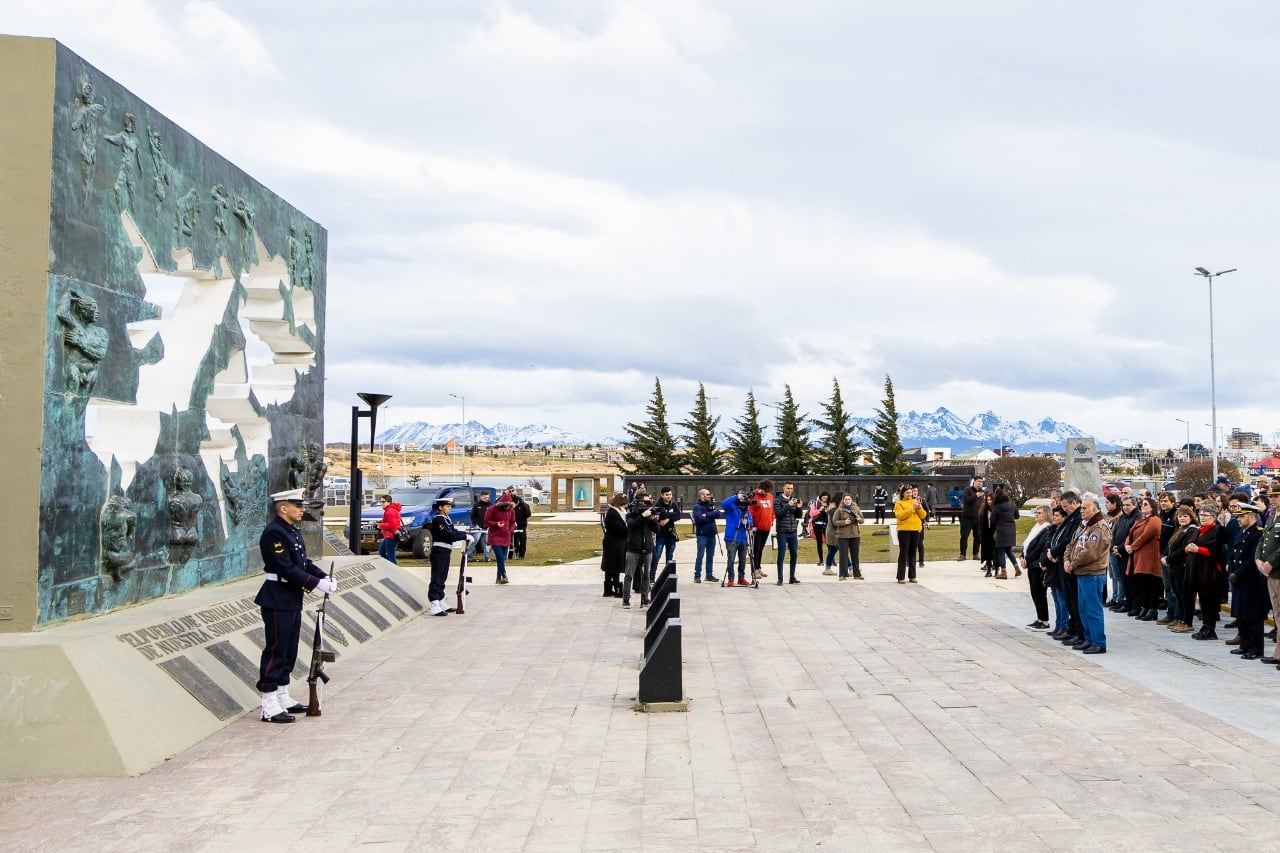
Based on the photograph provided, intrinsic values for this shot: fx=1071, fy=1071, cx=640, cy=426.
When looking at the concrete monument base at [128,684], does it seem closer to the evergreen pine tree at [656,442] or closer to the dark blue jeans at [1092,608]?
Result: the dark blue jeans at [1092,608]

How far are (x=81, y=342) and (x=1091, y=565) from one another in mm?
9282

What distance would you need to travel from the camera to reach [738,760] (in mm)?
6832

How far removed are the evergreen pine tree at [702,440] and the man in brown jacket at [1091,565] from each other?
45.8 m

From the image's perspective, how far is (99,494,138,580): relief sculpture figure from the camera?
8.41 meters

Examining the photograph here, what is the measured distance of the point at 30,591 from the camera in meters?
7.50

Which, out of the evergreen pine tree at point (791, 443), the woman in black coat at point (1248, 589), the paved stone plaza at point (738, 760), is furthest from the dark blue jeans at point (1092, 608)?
the evergreen pine tree at point (791, 443)

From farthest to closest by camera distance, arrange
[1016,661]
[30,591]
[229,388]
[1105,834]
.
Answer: [229,388]
[1016,661]
[30,591]
[1105,834]

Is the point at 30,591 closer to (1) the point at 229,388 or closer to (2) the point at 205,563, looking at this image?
(2) the point at 205,563

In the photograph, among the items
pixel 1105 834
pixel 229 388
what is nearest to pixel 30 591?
pixel 229 388

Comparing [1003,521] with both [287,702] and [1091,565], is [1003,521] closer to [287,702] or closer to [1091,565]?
[1091,565]

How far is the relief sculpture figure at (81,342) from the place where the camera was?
7777 millimetres

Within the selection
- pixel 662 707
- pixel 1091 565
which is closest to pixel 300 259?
pixel 662 707

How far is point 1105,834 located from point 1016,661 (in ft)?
17.7

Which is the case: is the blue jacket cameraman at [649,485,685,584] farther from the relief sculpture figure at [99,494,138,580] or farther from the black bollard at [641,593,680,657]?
the relief sculpture figure at [99,494,138,580]
